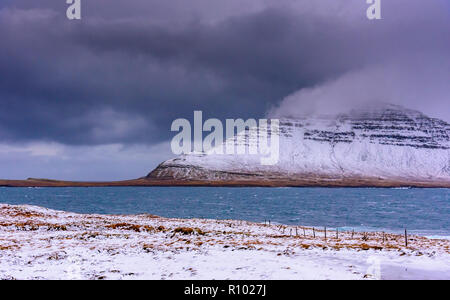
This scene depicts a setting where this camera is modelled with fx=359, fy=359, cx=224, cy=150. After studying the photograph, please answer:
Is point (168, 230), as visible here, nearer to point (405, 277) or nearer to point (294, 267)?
point (294, 267)

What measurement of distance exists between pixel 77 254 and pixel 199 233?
13.4m

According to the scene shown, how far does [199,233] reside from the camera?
34.1 m

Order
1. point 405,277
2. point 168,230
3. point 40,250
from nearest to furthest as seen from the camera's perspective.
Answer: point 405,277, point 40,250, point 168,230

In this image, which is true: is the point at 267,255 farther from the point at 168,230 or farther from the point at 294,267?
the point at 168,230

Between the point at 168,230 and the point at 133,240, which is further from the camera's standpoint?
the point at 168,230

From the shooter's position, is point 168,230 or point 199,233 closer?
point 199,233
